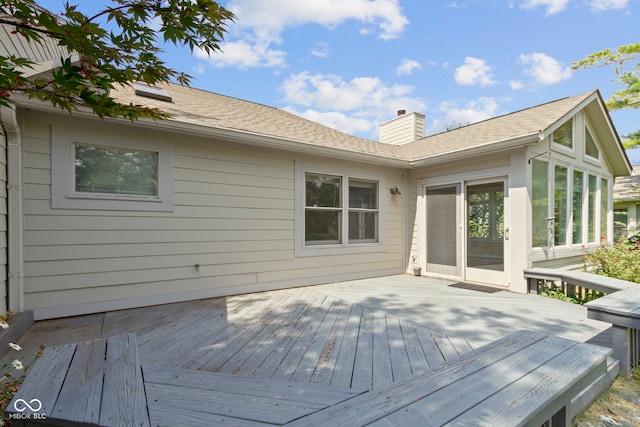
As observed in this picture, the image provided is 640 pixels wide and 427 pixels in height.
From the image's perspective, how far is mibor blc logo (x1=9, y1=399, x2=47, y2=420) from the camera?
1157 millimetres

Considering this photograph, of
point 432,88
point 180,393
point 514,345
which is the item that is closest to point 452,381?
point 514,345

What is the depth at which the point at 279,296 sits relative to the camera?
15.4 feet

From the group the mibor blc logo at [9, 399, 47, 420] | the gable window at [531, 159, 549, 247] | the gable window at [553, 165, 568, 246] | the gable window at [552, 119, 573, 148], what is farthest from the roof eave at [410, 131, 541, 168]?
the mibor blc logo at [9, 399, 47, 420]

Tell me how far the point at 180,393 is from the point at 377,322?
7.06 feet

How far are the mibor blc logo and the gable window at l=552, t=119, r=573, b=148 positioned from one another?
698 centimetres

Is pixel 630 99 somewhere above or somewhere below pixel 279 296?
above

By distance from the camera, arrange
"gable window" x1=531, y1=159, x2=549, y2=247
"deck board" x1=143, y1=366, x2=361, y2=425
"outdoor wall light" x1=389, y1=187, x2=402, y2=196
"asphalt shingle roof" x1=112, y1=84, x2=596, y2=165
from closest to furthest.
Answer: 1. "deck board" x1=143, y1=366, x2=361, y2=425
2. "asphalt shingle roof" x1=112, y1=84, x2=596, y2=165
3. "gable window" x1=531, y1=159, x2=549, y2=247
4. "outdoor wall light" x1=389, y1=187, x2=402, y2=196

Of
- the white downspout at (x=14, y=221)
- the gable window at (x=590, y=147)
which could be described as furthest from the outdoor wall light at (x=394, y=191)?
the white downspout at (x=14, y=221)

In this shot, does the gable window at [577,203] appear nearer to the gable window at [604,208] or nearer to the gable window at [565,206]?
the gable window at [565,206]

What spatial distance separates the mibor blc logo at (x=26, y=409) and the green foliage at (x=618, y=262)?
7.24 meters

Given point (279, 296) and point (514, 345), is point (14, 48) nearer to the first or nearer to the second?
point (279, 296)

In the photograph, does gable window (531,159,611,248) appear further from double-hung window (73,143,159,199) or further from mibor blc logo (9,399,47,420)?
mibor blc logo (9,399,47,420)

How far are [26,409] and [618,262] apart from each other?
7644 millimetres

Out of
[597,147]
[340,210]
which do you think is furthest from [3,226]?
[597,147]
